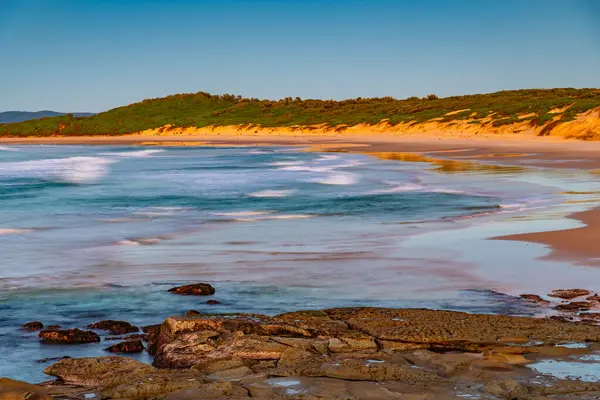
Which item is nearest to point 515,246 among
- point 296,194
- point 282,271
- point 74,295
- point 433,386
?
point 282,271

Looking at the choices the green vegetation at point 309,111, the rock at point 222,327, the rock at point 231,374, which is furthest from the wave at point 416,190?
the green vegetation at point 309,111

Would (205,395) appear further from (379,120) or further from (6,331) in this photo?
(379,120)

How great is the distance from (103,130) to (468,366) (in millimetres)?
106807

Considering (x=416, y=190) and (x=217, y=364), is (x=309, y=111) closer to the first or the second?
(x=416, y=190)

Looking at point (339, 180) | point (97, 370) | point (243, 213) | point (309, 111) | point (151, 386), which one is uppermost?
point (309, 111)

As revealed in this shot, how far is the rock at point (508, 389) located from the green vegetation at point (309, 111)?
4501 cm

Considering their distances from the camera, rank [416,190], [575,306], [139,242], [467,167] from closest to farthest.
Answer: [575,306], [139,242], [416,190], [467,167]

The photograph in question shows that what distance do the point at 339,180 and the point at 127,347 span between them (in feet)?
60.7

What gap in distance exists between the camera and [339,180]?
80.7ft

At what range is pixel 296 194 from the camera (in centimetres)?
2045

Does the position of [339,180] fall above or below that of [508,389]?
below

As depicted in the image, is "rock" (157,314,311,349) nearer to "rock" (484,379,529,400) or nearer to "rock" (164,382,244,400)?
"rock" (164,382,244,400)

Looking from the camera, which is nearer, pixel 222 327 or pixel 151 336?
pixel 222 327

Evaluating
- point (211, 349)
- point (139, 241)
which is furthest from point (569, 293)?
point (139, 241)
